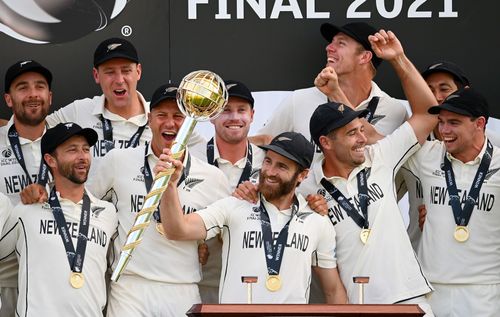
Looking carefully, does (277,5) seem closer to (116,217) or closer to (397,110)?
(397,110)

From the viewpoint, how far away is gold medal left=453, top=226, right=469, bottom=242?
7117mm

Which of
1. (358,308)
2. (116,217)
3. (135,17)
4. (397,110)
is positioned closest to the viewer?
(358,308)

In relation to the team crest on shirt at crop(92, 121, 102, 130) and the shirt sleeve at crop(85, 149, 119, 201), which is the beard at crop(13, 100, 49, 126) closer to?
the team crest on shirt at crop(92, 121, 102, 130)

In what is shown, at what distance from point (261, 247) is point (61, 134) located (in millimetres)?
1212

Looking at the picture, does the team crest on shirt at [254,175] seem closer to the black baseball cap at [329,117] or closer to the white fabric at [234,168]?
the white fabric at [234,168]

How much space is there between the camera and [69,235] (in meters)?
6.86

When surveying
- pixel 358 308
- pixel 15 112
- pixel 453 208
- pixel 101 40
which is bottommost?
pixel 358 308

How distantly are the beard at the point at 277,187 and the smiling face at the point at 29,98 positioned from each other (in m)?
1.37

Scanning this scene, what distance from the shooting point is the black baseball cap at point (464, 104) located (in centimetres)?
708

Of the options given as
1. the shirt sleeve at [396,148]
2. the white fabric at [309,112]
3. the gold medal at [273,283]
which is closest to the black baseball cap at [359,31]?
the white fabric at [309,112]

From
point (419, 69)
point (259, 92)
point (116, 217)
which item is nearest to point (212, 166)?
point (116, 217)

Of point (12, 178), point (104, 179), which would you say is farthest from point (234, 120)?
point (12, 178)

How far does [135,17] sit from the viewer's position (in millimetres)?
8086

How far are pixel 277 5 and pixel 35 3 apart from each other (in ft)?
4.89
